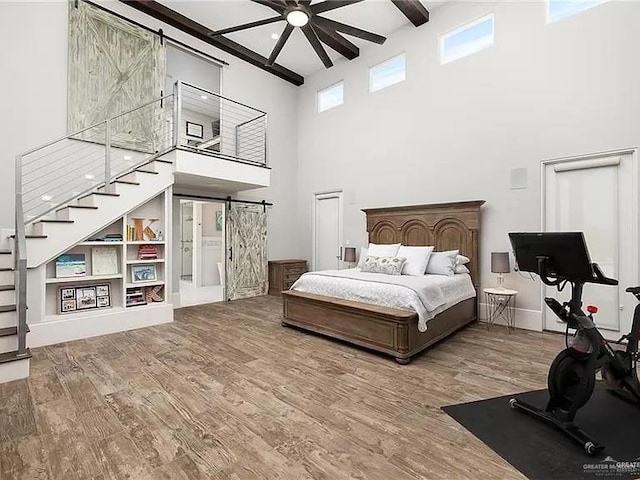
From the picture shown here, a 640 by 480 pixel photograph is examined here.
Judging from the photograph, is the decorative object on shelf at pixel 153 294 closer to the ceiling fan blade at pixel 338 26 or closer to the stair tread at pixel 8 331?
the stair tread at pixel 8 331

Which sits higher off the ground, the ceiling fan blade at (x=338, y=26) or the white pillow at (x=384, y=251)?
the ceiling fan blade at (x=338, y=26)

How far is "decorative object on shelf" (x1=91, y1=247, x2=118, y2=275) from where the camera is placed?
172 inches

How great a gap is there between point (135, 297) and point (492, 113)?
5968mm

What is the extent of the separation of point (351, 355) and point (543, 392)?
1707mm

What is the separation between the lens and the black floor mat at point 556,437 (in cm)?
172

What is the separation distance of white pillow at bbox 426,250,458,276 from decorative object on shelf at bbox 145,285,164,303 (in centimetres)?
407

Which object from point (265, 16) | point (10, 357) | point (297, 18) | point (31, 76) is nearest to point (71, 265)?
point (10, 357)

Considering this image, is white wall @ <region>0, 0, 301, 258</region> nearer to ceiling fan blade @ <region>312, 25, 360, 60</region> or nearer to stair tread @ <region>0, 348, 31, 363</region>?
stair tread @ <region>0, 348, 31, 363</region>

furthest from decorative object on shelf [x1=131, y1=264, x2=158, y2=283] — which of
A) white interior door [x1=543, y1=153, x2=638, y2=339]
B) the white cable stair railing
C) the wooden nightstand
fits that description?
white interior door [x1=543, y1=153, x2=638, y2=339]

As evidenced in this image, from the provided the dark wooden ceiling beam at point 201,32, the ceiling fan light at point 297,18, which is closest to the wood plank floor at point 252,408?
the ceiling fan light at point 297,18

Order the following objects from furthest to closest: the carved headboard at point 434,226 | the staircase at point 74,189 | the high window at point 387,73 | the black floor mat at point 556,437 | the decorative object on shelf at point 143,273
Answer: the high window at point 387,73 < the carved headboard at point 434,226 < the decorative object on shelf at point 143,273 < the staircase at point 74,189 < the black floor mat at point 556,437

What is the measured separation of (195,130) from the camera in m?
8.23

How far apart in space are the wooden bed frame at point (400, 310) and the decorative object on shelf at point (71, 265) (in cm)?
269

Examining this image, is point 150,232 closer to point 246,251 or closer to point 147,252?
point 147,252
